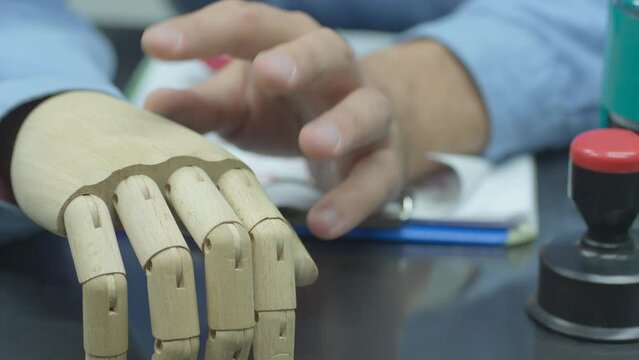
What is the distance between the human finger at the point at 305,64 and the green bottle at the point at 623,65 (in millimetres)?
140

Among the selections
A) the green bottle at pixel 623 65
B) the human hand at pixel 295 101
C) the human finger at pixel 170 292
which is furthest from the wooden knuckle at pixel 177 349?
the green bottle at pixel 623 65

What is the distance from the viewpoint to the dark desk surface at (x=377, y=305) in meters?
0.48

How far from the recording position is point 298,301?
1.72 ft

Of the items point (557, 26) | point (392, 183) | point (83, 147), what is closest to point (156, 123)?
point (83, 147)

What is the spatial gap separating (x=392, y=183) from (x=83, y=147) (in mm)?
191

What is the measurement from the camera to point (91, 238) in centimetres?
41

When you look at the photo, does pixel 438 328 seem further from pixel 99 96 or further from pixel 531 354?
pixel 99 96

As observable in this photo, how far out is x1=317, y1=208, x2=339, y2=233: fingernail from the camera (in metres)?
0.55

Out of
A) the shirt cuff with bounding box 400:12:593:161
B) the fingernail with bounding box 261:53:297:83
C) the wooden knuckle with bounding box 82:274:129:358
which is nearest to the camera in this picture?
the wooden knuckle with bounding box 82:274:129:358

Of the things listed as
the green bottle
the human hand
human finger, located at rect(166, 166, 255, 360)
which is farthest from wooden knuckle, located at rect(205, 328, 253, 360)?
the green bottle

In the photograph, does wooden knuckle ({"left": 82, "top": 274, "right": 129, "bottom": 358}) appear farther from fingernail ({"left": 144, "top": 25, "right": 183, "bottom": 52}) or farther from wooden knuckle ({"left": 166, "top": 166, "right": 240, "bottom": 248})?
fingernail ({"left": 144, "top": 25, "right": 183, "bottom": 52})

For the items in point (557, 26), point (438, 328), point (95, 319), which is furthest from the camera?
point (557, 26)

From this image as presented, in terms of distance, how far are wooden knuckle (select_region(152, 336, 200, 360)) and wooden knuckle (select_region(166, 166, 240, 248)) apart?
0.04 meters

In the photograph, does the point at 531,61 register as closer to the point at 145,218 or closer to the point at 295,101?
the point at 295,101
